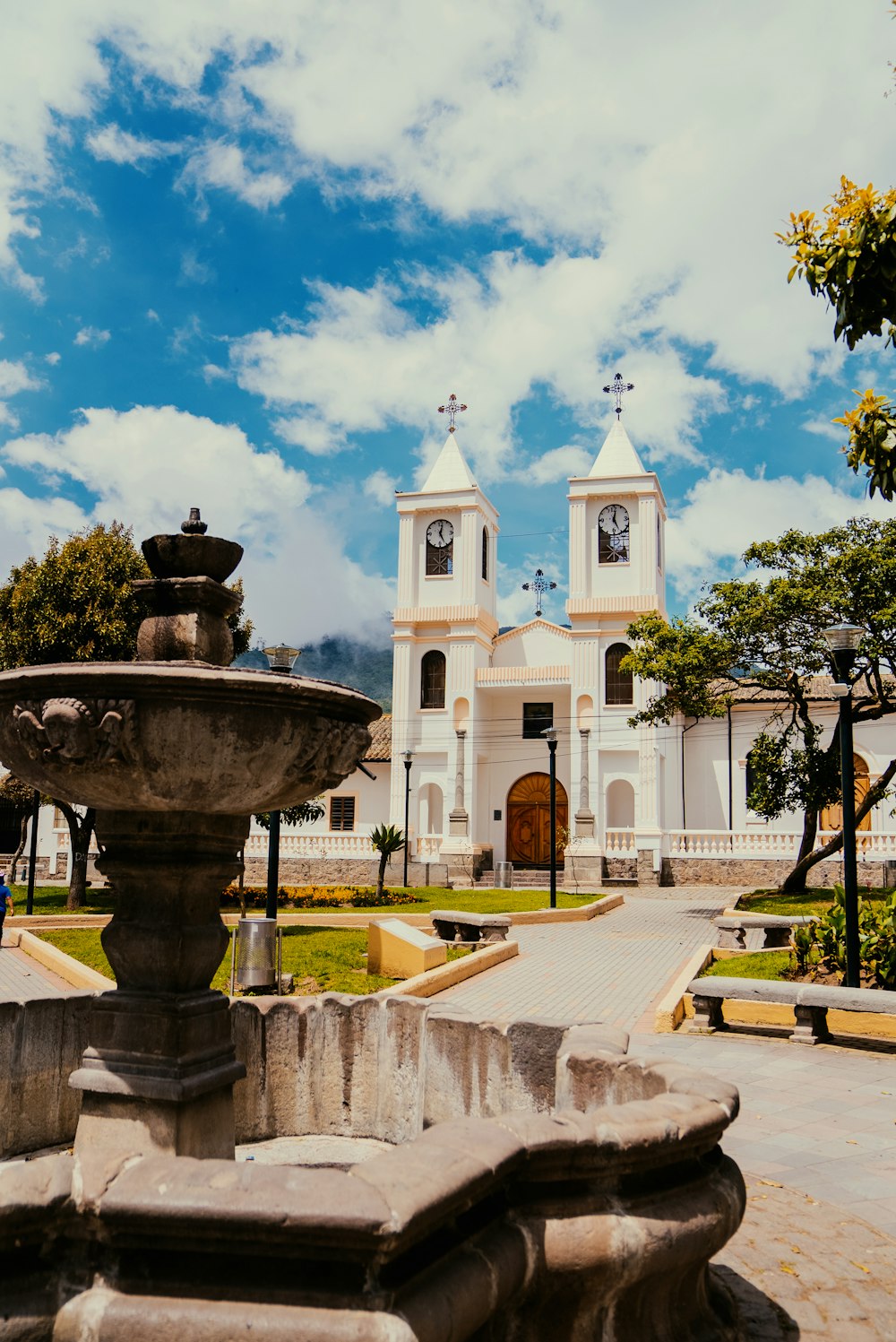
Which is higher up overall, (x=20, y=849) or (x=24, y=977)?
(x=20, y=849)

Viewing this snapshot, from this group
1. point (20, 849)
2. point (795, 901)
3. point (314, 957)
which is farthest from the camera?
point (20, 849)

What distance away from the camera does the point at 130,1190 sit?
2.35m

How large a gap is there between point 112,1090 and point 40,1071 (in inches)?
55.7

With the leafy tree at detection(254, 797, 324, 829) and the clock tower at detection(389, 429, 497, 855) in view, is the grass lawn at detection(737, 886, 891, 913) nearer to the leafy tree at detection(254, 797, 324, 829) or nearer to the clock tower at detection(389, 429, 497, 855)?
the leafy tree at detection(254, 797, 324, 829)

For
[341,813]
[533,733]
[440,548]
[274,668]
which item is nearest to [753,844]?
[533,733]

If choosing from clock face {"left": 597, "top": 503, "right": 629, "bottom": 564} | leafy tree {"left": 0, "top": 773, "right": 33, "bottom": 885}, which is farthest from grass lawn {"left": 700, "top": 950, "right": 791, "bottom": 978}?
clock face {"left": 597, "top": 503, "right": 629, "bottom": 564}

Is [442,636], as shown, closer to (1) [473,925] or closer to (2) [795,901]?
(2) [795,901]

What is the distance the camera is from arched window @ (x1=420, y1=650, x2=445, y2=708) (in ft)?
126

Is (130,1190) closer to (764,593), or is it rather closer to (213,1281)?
(213,1281)

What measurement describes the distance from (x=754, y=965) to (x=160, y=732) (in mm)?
10125

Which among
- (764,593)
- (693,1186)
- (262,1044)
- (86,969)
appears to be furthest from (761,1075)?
(764,593)

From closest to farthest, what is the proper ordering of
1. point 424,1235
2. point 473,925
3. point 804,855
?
1. point 424,1235
2. point 473,925
3. point 804,855

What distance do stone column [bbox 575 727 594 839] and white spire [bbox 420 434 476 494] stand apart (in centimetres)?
1125

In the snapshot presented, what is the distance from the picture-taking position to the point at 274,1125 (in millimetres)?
5227
